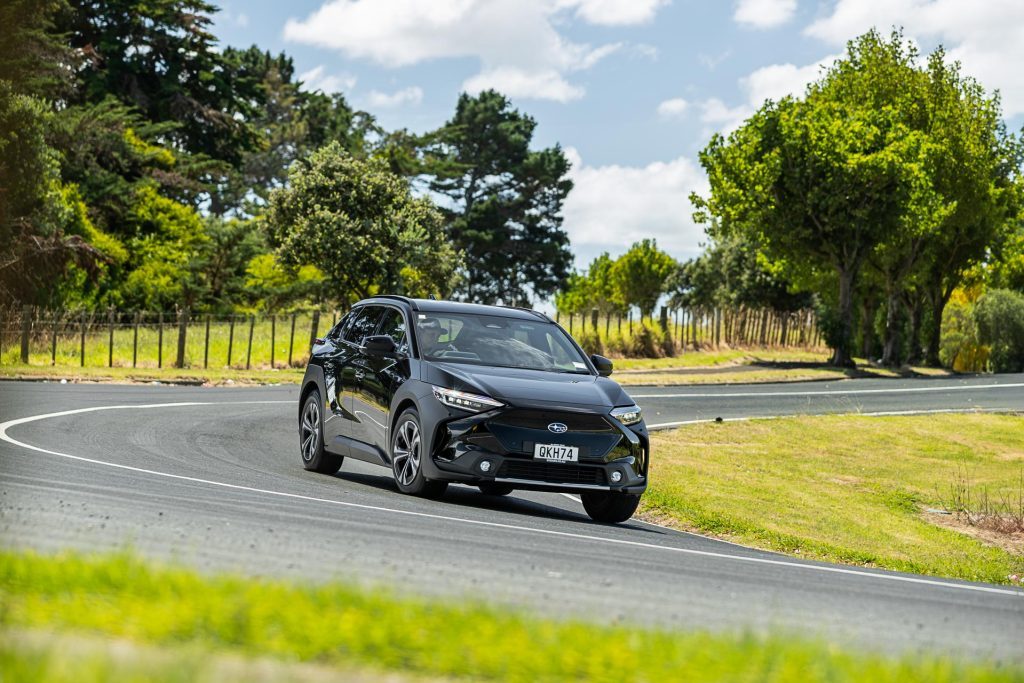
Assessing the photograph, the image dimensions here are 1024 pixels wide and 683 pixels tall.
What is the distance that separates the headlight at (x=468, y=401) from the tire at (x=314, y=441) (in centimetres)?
300

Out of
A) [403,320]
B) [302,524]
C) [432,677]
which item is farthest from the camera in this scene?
[403,320]

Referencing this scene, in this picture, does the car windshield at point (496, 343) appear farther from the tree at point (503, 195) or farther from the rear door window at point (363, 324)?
the tree at point (503, 195)

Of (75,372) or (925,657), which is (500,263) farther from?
(925,657)

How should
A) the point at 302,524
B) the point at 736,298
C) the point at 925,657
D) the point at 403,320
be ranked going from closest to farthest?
the point at 925,657, the point at 302,524, the point at 403,320, the point at 736,298

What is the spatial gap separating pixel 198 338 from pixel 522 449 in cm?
2931

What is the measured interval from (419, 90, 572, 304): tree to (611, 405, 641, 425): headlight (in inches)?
2913

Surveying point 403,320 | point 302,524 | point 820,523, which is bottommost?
point 820,523

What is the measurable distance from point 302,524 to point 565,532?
238cm

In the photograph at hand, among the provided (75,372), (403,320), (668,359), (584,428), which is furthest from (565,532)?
(668,359)

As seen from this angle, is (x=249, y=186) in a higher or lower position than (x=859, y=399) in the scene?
higher

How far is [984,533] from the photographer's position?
19.4 metres

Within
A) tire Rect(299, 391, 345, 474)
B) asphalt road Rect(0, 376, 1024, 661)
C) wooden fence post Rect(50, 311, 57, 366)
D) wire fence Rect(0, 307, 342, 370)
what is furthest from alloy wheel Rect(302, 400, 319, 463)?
wooden fence post Rect(50, 311, 57, 366)

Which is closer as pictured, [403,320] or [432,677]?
[432,677]

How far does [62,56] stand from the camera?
2080 inches
